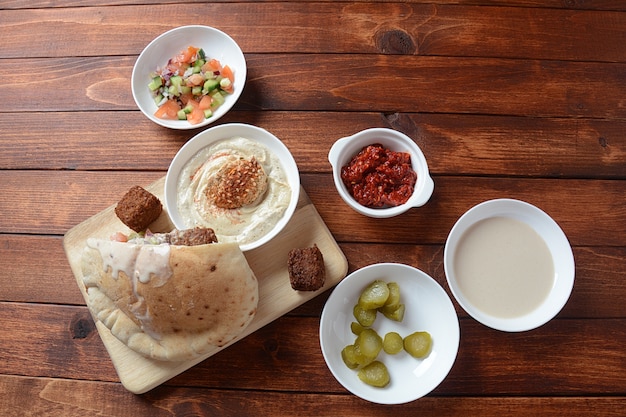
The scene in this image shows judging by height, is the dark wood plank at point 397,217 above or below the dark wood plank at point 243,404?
above

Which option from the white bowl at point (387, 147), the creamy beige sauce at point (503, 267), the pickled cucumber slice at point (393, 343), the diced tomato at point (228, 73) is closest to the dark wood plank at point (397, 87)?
the diced tomato at point (228, 73)

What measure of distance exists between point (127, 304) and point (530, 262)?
6.47ft

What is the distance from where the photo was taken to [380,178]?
2748mm

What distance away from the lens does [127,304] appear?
2.54m

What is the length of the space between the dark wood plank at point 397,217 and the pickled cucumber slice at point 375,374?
660 millimetres

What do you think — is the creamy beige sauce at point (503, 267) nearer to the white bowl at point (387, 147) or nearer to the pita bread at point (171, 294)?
the white bowl at point (387, 147)

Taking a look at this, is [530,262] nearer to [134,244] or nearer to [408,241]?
[408,241]

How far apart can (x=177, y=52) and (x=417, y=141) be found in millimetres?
1497

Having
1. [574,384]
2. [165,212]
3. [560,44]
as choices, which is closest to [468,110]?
[560,44]

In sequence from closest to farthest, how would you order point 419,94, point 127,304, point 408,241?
point 127,304
point 408,241
point 419,94

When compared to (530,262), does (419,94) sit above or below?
above

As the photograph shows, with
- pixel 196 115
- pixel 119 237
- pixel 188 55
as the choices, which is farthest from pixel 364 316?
pixel 188 55

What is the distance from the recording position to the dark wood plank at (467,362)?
111 inches

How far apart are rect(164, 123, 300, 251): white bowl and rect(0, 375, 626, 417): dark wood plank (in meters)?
0.82
